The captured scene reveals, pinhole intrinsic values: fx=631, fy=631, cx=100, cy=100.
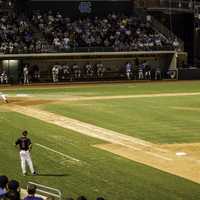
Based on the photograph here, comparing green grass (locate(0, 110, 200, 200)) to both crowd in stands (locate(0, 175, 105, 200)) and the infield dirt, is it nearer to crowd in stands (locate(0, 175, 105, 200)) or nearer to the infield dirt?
the infield dirt

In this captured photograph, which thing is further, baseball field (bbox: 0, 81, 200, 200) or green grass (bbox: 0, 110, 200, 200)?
baseball field (bbox: 0, 81, 200, 200)

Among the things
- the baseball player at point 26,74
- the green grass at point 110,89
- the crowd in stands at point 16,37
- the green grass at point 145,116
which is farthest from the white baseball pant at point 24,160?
the baseball player at point 26,74

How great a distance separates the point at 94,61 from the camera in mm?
53500

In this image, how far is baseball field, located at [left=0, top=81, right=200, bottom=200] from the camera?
17312 millimetres

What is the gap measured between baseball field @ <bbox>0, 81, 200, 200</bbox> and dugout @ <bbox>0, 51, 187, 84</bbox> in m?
7.27

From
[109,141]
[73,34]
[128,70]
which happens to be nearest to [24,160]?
[109,141]

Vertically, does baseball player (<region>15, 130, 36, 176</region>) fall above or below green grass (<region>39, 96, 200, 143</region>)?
above

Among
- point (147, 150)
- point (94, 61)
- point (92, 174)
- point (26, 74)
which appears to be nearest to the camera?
point (92, 174)

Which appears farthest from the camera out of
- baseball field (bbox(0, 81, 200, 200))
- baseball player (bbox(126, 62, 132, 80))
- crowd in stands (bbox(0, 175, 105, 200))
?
baseball player (bbox(126, 62, 132, 80))

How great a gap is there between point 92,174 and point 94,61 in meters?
35.4

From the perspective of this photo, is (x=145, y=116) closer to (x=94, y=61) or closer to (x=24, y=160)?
(x=24, y=160)

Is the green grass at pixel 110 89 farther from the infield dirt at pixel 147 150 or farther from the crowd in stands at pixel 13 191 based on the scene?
the crowd in stands at pixel 13 191

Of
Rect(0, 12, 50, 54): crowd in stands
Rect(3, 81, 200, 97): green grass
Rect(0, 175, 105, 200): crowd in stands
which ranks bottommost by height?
Rect(3, 81, 200, 97): green grass

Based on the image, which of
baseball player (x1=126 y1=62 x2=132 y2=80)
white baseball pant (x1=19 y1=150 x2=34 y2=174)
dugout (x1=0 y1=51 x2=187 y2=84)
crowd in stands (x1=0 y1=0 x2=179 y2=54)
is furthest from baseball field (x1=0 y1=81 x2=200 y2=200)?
baseball player (x1=126 y1=62 x2=132 y2=80)
